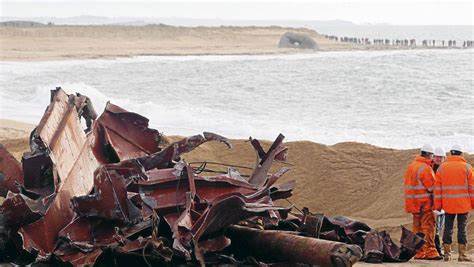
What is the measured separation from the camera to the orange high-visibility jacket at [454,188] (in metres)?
9.75

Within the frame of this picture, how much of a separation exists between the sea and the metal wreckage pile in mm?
12504

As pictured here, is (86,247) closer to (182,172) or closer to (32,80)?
(182,172)

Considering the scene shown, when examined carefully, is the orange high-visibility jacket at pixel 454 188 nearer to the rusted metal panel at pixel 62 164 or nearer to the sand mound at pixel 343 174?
the sand mound at pixel 343 174

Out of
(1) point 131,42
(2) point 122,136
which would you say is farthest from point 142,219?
(1) point 131,42

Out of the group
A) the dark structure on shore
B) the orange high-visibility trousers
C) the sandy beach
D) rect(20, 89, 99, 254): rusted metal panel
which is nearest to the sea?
the orange high-visibility trousers

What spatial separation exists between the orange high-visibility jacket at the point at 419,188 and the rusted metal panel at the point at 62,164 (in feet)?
13.1

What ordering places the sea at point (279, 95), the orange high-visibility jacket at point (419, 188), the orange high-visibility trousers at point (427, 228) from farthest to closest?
the sea at point (279, 95), the orange high-visibility jacket at point (419, 188), the orange high-visibility trousers at point (427, 228)

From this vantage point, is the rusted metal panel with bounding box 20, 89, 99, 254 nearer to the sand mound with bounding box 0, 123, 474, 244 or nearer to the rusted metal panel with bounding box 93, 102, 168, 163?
the rusted metal panel with bounding box 93, 102, 168, 163

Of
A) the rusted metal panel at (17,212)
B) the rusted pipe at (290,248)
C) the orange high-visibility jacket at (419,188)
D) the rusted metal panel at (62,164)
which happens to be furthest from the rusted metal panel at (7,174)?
the orange high-visibility jacket at (419,188)

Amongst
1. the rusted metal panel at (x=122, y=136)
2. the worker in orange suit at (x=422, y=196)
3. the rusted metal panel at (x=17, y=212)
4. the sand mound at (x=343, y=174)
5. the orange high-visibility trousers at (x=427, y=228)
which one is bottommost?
the sand mound at (x=343, y=174)

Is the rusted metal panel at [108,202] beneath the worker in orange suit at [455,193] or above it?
above

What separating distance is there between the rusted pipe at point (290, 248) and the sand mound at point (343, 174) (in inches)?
221

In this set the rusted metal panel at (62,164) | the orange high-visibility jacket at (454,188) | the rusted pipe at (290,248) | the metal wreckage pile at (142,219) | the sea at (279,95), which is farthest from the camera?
the sea at (279,95)

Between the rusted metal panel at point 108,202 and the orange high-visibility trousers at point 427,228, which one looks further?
the orange high-visibility trousers at point 427,228
